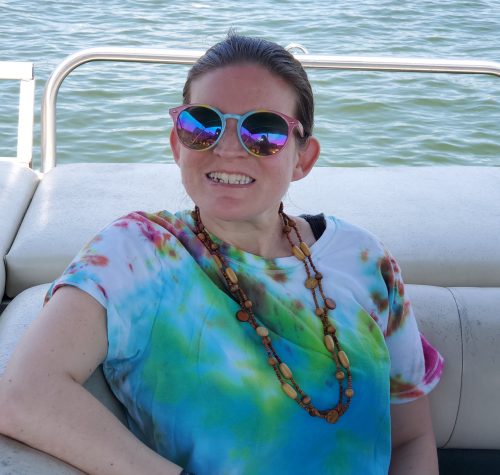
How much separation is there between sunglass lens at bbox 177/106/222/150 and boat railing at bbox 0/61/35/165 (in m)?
1.59

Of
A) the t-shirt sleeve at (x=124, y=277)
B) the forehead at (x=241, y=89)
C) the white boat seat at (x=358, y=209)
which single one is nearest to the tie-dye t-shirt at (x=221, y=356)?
the t-shirt sleeve at (x=124, y=277)

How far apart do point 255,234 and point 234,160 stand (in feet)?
0.54

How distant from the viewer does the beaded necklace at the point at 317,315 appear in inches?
62.1

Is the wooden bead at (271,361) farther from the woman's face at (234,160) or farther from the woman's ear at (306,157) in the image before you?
the woman's ear at (306,157)

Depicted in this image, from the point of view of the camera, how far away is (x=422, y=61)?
3.23 metres

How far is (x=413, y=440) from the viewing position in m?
1.79

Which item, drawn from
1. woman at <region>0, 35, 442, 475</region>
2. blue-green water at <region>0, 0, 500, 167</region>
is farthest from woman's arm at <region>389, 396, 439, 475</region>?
blue-green water at <region>0, 0, 500, 167</region>

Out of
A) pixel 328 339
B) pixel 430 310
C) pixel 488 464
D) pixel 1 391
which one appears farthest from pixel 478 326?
pixel 1 391

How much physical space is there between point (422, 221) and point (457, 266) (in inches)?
8.5

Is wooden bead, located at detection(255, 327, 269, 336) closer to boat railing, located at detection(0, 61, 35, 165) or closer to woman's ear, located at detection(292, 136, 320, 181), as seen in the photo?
woman's ear, located at detection(292, 136, 320, 181)

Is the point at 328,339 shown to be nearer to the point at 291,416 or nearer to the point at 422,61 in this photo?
the point at 291,416

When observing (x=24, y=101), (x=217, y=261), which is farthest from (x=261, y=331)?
(x=24, y=101)

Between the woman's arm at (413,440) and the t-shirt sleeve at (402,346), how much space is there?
25mm

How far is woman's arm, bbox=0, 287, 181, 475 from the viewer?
1290 mm
